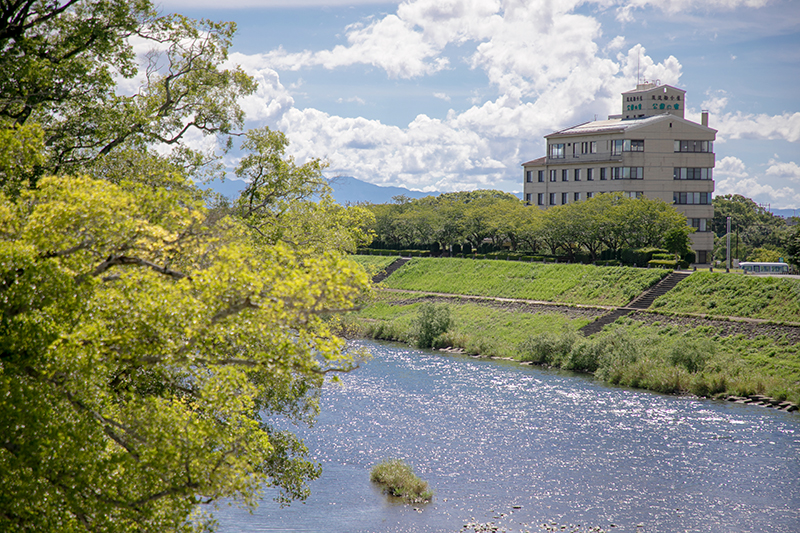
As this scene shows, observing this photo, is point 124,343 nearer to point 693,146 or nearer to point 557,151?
point 693,146

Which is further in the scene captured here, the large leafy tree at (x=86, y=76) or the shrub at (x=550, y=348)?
the shrub at (x=550, y=348)

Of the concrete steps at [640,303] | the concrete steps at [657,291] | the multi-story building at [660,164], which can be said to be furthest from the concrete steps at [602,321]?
the multi-story building at [660,164]

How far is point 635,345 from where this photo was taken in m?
45.4

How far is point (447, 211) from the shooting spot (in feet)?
316

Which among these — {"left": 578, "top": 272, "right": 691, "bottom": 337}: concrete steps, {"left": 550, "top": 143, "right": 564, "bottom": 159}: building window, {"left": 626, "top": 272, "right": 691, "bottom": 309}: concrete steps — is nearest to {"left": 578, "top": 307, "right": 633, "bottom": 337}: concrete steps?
{"left": 578, "top": 272, "right": 691, "bottom": 337}: concrete steps

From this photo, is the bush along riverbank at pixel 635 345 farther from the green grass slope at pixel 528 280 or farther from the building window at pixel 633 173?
the building window at pixel 633 173

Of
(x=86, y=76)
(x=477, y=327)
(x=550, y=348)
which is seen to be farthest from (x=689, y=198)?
(x=86, y=76)

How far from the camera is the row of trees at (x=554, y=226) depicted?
2741 inches

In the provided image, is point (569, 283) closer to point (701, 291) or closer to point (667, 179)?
point (701, 291)

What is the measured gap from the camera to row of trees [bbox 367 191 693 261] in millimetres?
69625

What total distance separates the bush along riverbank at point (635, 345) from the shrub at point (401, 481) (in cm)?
694

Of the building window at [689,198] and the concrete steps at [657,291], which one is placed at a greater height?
the building window at [689,198]

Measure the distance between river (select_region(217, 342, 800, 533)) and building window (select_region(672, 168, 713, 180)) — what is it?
2251 inches

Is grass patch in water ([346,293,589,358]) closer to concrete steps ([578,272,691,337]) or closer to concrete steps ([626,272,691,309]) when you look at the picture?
concrete steps ([578,272,691,337])
